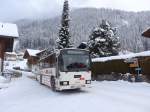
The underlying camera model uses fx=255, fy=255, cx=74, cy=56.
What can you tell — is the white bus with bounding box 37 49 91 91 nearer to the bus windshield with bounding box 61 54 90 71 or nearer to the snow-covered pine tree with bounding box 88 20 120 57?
the bus windshield with bounding box 61 54 90 71

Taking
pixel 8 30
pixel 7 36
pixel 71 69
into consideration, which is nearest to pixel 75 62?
pixel 71 69

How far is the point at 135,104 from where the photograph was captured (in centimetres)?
1166

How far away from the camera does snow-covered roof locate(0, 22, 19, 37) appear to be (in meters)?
32.2

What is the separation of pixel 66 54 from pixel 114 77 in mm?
11683

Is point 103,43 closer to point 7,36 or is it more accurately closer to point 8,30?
point 8,30

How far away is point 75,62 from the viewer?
16797mm

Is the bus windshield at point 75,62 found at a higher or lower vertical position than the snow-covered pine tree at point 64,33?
lower

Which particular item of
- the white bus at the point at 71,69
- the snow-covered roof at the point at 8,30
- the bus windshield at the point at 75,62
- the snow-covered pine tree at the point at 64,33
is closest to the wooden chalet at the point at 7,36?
the snow-covered roof at the point at 8,30

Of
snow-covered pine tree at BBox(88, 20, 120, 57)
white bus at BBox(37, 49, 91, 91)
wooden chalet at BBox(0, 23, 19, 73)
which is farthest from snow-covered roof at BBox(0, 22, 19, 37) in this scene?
white bus at BBox(37, 49, 91, 91)

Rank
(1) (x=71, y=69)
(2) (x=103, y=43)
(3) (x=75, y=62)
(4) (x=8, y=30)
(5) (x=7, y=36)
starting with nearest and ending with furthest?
(1) (x=71, y=69), (3) (x=75, y=62), (5) (x=7, y=36), (4) (x=8, y=30), (2) (x=103, y=43)

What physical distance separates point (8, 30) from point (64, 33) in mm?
15952

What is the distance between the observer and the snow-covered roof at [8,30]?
32.2m

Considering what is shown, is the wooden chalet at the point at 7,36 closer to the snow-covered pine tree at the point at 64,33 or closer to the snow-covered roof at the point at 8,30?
the snow-covered roof at the point at 8,30

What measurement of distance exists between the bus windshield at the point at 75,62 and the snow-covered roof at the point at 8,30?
17318 mm
